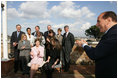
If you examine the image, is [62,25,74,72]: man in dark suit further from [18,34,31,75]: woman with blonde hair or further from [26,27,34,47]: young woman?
[18,34,31,75]: woman with blonde hair

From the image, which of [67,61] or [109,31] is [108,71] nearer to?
[109,31]

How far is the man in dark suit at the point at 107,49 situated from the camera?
1195 millimetres

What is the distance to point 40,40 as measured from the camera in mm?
3674

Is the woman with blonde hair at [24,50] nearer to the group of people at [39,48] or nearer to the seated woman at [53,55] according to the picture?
the group of people at [39,48]

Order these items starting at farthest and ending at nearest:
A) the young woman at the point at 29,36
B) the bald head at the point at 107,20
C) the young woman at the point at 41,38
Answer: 1. the young woman at the point at 29,36
2. the young woman at the point at 41,38
3. the bald head at the point at 107,20

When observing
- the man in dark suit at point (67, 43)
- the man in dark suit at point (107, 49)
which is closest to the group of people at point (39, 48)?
the man in dark suit at point (67, 43)

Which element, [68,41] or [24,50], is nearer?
[24,50]

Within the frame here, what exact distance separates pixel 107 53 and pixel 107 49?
0.05 m

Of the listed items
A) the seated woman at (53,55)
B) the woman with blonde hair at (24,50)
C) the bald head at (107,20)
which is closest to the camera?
the bald head at (107,20)

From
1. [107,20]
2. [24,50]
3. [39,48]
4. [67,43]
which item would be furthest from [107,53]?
[24,50]

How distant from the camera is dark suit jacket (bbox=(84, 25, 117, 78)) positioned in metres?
1.19

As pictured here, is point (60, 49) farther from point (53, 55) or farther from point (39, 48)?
point (39, 48)

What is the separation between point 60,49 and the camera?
3148 mm

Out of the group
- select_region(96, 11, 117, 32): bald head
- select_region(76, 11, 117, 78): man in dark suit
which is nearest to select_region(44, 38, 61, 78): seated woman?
select_region(76, 11, 117, 78): man in dark suit
